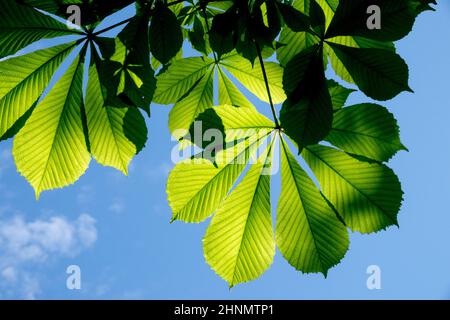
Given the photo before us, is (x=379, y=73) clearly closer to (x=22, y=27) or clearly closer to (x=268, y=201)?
(x=268, y=201)

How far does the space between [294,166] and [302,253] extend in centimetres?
31

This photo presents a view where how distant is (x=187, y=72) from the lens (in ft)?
5.86

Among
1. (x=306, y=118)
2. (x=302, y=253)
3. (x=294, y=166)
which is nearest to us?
(x=306, y=118)

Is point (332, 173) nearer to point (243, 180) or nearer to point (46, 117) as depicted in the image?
point (243, 180)

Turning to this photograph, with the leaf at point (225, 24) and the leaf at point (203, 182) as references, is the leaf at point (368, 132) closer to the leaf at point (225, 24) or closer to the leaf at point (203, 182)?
the leaf at point (203, 182)

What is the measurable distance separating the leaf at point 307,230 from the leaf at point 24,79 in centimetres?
90

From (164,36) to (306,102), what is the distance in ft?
1.50

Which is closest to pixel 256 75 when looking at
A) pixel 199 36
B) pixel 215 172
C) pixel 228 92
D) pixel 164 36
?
pixel 228 92

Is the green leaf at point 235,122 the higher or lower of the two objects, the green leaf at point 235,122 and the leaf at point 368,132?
the higher

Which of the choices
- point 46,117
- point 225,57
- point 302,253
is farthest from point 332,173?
point 46,117

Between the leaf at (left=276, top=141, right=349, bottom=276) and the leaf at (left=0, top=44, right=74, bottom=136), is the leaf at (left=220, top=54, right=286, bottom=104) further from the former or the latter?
the leaf at (left=0, top=44, right=74, bottom=136)

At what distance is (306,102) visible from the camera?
1.16 meters

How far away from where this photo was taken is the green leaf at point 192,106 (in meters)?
A: 1.70

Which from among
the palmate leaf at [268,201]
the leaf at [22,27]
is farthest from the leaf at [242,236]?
the leaf at [22,27]
